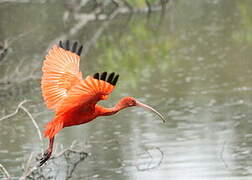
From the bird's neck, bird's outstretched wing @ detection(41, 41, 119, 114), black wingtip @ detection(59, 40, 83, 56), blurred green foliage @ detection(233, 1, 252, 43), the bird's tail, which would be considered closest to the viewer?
the bird's tail

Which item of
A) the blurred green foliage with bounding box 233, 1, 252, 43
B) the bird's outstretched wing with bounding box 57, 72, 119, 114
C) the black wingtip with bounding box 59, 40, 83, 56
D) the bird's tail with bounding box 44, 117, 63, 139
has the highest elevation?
the blurred green foliage with bounding box 233, 1, 252, 43

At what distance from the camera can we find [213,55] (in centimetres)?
1920

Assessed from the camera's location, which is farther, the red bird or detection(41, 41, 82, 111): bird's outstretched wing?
detection(41, 41, 82, 111): bird's outstretched wing

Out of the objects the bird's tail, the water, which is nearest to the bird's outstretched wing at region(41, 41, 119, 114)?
the bird's tail

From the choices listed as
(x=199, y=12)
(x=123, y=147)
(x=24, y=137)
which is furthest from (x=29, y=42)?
(x=123, y=147)

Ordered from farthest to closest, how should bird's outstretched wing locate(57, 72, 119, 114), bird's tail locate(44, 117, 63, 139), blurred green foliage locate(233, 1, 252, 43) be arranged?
blurred green foliage locate(233, 1, 252, 43) < bird's tail locate(44, 117, 63, 139) < bird's outstretched wing locate(57, 72, 119, 114)

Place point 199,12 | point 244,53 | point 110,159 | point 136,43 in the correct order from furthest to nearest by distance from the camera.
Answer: point 199,12 → point 136,43 → point 244,53 → point 110,159

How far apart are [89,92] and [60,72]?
1.16m

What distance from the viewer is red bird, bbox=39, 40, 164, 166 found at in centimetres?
788

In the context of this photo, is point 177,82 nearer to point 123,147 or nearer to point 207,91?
point 207,91

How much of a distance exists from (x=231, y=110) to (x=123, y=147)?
240cm

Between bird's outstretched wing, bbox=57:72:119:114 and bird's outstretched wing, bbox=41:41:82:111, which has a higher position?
bird's outstretched wing, bbox=41:41:82:111

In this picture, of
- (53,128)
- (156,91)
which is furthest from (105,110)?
(156,91)

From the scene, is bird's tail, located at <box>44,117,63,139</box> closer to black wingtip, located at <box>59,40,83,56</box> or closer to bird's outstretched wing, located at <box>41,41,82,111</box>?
bird's outstretched wing, located at <box>41,41,82,111</box>
